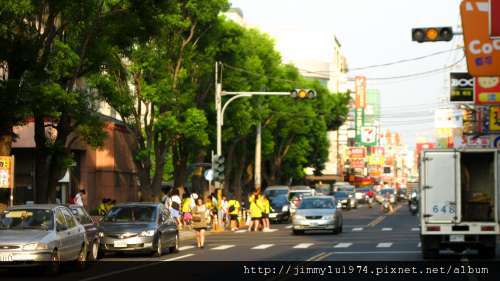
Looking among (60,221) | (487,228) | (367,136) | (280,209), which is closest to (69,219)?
(60,221)

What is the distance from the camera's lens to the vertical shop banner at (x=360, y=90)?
183225 millimetres

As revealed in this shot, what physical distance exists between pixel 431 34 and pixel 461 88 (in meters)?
44.7

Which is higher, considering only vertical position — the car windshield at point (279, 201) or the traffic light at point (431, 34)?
the traffic light at point (431, 34)

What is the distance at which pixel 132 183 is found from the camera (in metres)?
66.0

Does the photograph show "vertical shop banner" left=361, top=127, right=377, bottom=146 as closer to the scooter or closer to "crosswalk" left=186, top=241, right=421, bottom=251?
the scooter

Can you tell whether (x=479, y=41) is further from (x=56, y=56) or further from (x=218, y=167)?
(x=218, y=167)

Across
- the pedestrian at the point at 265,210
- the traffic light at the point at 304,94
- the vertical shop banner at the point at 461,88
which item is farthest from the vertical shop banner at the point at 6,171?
the vertical shop banner at the point at 461,88

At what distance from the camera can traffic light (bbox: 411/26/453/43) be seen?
76.5 feet

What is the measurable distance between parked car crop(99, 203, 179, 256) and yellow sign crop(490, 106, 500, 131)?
3468 cm

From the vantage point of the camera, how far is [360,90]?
184500 mm

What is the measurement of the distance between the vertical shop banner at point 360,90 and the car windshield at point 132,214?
15283cm

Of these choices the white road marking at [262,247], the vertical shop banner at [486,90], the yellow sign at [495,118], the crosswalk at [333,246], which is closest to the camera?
the white road marking at [262,247]

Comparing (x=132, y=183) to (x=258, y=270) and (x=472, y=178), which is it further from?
(x=258, y=270)

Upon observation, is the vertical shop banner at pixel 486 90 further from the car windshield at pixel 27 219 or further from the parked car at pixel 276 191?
the car windshield at pixel 27 219
